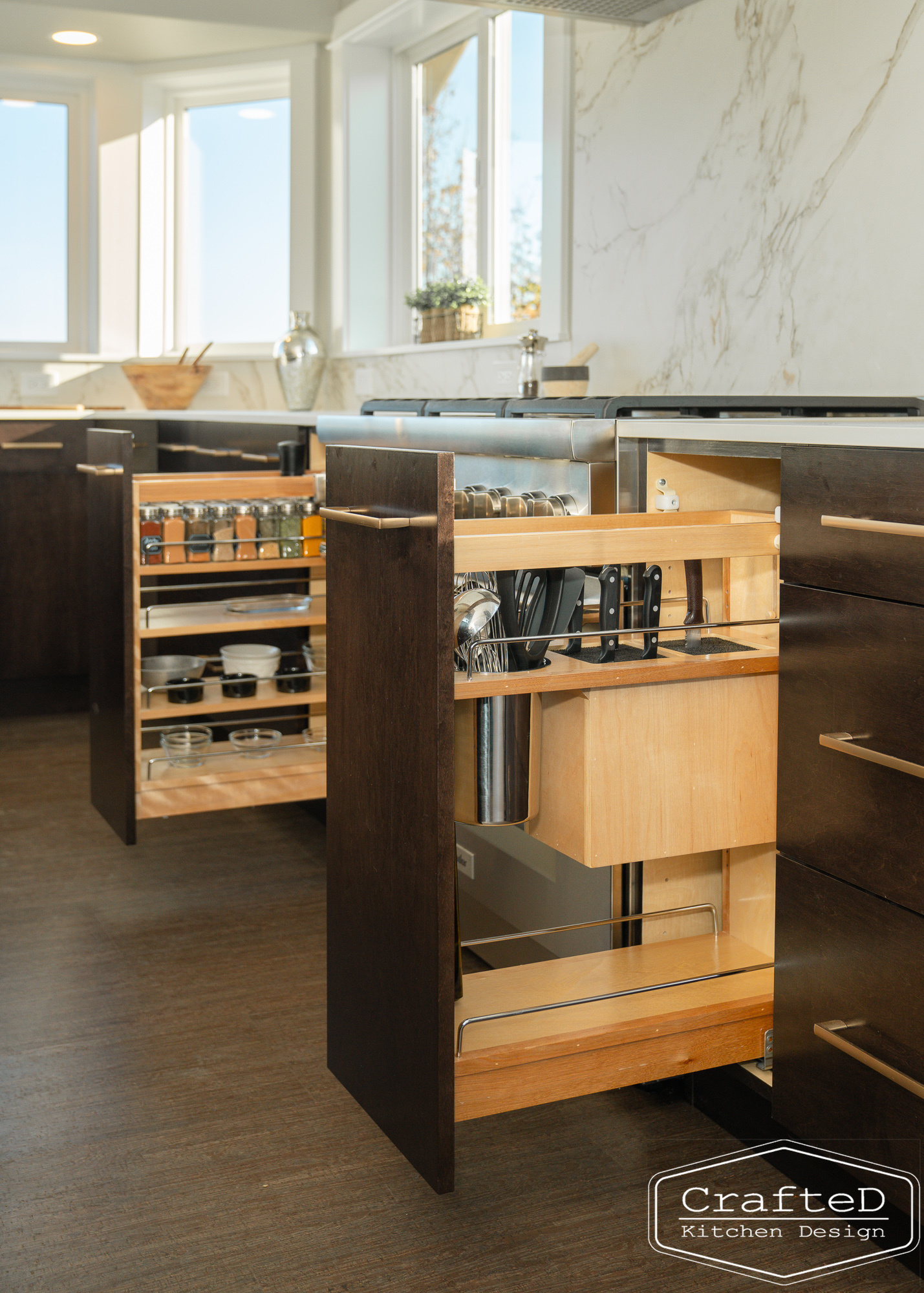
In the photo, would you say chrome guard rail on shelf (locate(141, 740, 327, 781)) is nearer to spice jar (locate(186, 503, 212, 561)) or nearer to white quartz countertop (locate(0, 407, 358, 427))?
spice jar (locate(186, 503, 212, 561))

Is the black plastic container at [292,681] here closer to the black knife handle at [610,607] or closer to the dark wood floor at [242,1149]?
the dark wood floor at [242,1149]

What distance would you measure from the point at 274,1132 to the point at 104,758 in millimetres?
1353

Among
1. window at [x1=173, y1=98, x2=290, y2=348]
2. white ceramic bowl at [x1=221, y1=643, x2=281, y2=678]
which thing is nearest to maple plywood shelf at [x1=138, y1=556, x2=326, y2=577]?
white ceramic bowl at [x1=221, y1=643, x2=281, y2=678]

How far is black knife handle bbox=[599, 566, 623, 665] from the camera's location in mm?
1520

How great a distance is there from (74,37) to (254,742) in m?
3.00

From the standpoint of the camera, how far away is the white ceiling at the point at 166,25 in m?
4.19

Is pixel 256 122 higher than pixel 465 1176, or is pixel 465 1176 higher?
pixel 256 122

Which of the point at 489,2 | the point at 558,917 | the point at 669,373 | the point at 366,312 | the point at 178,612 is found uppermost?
the point at 489,2

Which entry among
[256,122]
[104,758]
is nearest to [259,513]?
[104,758]

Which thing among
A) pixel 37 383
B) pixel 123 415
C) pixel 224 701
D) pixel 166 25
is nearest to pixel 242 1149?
pixel 224 701

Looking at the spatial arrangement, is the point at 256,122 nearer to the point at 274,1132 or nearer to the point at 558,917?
the point at 558,917

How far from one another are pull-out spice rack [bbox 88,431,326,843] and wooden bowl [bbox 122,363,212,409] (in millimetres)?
1725

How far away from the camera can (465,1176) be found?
5.18ft

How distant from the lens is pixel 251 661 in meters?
2.90
